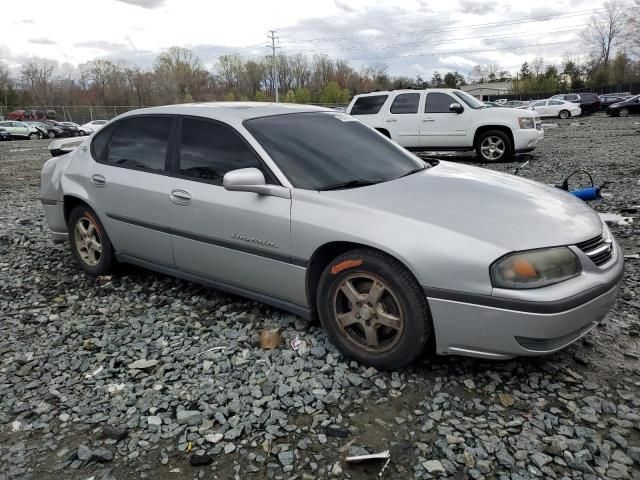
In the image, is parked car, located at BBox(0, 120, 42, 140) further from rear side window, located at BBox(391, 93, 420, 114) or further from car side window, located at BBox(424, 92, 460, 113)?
car side window, located at BBox(424, 92, 460, 113)

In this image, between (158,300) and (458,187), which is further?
(158,300)

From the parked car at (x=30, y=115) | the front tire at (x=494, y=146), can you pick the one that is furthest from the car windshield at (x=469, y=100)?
the parked car at (x=30, y=115)

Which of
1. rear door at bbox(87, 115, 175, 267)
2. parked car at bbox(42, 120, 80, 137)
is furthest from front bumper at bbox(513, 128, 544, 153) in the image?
parked car at bbox(42, 120, 80, 137)

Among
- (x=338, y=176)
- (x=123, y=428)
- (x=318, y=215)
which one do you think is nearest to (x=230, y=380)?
(x=123, y=428)

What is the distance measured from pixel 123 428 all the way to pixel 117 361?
753 millimetres

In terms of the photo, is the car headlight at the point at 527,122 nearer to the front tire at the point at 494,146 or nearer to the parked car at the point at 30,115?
the front tire at the point at 494,146

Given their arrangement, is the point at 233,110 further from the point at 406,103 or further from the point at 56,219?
the point at 406,103

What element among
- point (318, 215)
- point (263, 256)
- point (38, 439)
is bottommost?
point (38, 439)

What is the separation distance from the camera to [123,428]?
2631mm

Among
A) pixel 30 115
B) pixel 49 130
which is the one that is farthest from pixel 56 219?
pixel 30 115

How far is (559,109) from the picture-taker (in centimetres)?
3306

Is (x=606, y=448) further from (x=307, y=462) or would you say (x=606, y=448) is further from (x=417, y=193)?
(x=417, y=193)

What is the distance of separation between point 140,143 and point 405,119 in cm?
881

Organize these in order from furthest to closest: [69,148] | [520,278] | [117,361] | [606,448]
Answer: [69,148] → [117,361] → [520,278] → [606,448]
